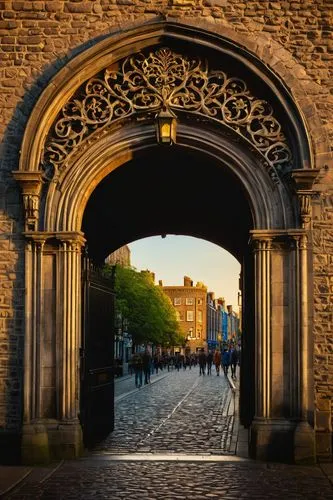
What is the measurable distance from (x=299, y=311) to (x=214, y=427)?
5.53m

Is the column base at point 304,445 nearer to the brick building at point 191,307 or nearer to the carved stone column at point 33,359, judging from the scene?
the carved stone column at point 33,359

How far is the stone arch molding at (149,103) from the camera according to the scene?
12141 mm

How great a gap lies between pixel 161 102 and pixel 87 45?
4.46 ft

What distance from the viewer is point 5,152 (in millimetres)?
12438

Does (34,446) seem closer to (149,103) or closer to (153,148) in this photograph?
(153,148)

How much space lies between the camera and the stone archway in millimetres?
11945

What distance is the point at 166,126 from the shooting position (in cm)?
1238

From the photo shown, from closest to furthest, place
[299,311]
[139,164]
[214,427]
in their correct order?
1. [299,311]
2. [139,164]
3. [214,427]

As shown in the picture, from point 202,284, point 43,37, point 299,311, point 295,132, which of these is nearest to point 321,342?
point 299,311

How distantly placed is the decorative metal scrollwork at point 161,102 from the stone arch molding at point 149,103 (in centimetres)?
1

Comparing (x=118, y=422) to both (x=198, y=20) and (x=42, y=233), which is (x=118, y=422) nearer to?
(x=42, y=233)

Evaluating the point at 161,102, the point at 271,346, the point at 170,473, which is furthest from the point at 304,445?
the point at 161,102

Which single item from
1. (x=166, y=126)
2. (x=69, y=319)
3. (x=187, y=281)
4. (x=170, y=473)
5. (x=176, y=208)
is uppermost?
(x=187, y=281)

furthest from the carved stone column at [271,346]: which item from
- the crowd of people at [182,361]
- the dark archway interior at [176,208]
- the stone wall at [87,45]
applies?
the crowd of people at [182,361]
